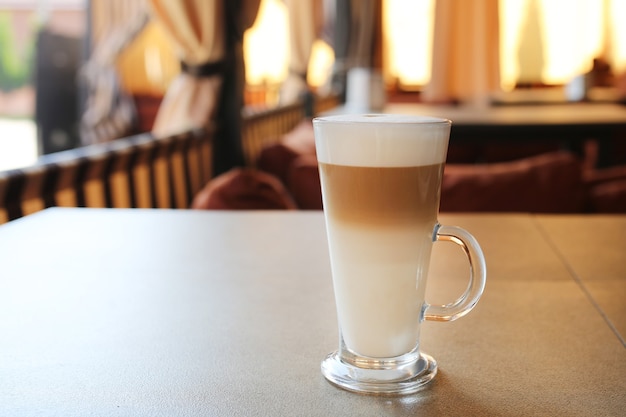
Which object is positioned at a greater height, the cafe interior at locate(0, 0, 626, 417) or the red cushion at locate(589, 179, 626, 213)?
the cafe interior at locate(0, 0, 626, 417)

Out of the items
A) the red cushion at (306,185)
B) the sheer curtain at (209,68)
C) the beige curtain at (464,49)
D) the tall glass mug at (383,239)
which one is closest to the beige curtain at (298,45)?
the beige curtain at (464,49)

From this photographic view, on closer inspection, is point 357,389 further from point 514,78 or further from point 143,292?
point 514,78

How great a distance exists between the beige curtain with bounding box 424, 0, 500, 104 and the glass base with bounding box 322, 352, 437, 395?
4.10 metres

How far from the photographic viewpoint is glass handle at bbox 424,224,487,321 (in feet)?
1.70

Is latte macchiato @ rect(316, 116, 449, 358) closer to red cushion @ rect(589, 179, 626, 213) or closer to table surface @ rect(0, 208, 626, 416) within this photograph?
table surface @ rect(0, 208, 626, 416)

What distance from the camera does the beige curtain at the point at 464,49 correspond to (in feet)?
15.0

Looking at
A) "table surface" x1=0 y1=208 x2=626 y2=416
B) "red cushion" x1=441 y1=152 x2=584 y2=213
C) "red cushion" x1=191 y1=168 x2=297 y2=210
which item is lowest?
"red cushion" x1=441 y1=152 x2=584 y2=213

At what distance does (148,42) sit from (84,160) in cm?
604

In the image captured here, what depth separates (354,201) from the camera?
51 cm

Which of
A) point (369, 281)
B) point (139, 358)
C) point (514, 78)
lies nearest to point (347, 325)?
point (369, 281)

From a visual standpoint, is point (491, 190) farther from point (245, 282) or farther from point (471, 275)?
point (471, 275)

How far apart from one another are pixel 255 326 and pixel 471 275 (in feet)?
0.70

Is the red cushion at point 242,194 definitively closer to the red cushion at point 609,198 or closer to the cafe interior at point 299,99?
the cafe interior at point 299,99

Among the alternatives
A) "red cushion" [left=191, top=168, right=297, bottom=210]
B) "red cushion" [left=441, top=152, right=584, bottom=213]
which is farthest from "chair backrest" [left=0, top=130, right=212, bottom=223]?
"red cushion" [left=441, top=152, right=584, bottom=213]
